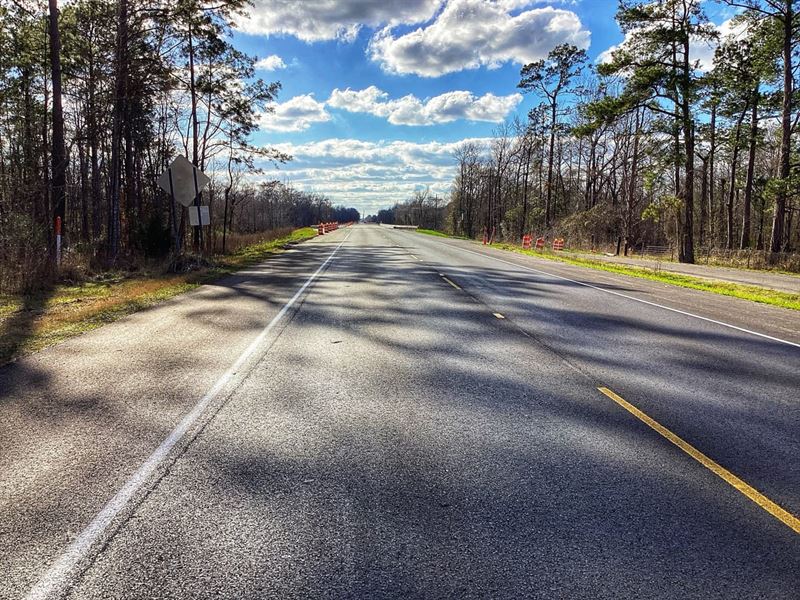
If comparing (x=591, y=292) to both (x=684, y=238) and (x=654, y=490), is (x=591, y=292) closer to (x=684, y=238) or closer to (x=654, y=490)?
(x=654, y=490)

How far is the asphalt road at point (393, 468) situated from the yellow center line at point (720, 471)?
66mm

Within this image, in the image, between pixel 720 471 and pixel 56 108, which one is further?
pixel 56 108

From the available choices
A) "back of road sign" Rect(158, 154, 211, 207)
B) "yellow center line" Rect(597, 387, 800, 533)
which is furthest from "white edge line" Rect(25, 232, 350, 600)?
"back of road sign" Rect(158, 154, 211, 207)

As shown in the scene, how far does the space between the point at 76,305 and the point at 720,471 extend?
1157 cm

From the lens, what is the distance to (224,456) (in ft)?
12.4

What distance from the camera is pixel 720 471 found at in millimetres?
3717

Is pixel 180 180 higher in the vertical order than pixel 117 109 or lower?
lower

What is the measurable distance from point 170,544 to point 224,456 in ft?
3.55

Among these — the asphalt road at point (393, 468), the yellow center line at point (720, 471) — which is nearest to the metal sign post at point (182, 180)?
the asphalt road at point (393, 468)

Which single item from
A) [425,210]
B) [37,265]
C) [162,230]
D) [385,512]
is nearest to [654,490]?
[385,512]

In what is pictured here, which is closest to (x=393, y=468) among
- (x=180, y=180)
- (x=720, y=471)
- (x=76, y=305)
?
(x=720, y=471)

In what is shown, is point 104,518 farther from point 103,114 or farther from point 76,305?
point 103,114

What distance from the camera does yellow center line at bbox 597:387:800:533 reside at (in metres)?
3.13

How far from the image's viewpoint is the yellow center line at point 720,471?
10.3 ft
